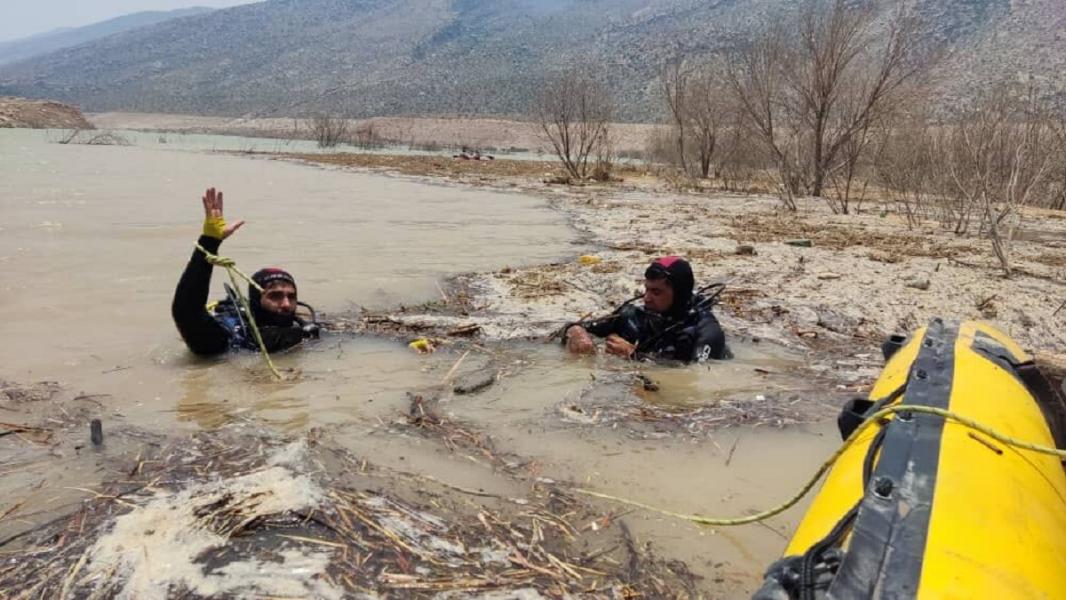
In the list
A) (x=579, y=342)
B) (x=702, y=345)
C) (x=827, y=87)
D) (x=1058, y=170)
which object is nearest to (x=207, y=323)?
(x=579, y=342)

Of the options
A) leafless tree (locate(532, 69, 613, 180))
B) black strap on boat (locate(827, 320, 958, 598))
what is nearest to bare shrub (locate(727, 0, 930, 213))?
leafless tree (locate(532, 69, 613, 180))

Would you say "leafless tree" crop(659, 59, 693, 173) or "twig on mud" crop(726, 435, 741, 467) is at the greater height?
"leafless tree" crop(659, 59, 693, 173)

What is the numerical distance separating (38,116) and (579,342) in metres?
75.7

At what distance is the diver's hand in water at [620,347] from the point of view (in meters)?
5.26

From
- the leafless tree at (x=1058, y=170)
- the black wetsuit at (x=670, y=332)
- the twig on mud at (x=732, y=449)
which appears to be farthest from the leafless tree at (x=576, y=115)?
the twig on mud at (x=732, y=449)

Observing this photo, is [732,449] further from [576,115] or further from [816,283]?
[576,115]

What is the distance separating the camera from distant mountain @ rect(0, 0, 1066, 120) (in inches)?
2958

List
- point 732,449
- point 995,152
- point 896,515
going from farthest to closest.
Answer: point 995,152 < point 732,449 < point 896,515

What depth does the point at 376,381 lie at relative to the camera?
15.4ft

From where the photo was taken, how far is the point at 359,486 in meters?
3.04

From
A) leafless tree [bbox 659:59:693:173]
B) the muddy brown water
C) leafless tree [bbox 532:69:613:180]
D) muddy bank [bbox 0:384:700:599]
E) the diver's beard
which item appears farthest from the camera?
leafless tree [bbox 532:69:613:180]

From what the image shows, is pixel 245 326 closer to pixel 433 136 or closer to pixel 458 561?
pixel 458 561

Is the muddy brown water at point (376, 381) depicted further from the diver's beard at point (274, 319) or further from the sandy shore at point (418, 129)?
the sandy shore at point (418, 129)

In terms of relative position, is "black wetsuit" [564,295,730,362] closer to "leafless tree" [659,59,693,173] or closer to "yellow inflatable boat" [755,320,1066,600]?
"yellow inflatable boat" [755,320,1066,600]
